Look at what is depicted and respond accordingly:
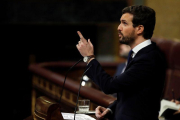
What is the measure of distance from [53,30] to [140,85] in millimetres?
4792

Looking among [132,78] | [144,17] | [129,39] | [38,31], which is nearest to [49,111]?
[132,78]

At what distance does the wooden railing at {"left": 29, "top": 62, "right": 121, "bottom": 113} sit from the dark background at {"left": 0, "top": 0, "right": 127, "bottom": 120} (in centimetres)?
69

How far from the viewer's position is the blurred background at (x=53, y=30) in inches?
214

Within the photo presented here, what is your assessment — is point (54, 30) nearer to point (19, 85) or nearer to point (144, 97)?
point (19, 85)

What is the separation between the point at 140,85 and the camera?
154 centimetres

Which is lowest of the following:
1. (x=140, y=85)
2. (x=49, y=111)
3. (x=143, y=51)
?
(x=49, y=111)

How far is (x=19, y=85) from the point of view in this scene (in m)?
6.02

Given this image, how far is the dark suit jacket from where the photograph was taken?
1531 millimetres

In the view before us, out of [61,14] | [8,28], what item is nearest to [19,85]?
[8,28]

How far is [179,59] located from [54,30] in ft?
11.4

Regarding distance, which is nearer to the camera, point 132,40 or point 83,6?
point 132,40

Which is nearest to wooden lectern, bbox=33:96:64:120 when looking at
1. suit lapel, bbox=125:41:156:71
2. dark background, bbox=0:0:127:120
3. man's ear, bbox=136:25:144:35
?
suit lapel, bbox=125:41:156:71

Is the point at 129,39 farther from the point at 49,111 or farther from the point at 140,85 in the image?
the point at 49,111

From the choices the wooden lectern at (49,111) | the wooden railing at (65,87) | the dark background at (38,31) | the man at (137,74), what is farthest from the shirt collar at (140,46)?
the dark background at (38,31)
